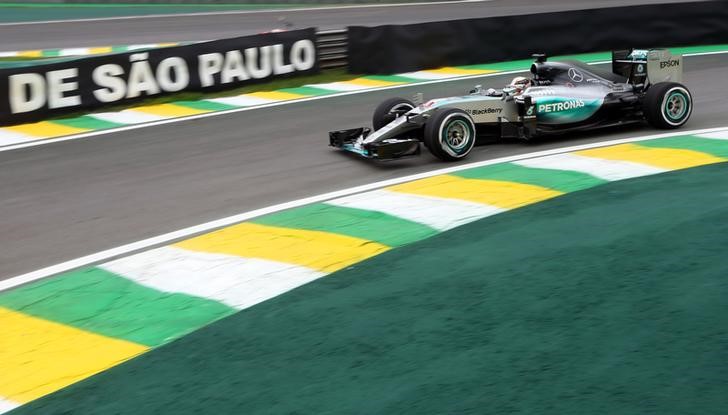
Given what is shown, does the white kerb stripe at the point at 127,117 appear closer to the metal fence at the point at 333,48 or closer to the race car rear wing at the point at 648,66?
the metal fence at the point at 333,48

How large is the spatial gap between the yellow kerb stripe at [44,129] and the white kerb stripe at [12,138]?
0.12m

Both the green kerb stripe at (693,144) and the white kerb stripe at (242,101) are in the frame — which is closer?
the green kerb stripe at (693,144)

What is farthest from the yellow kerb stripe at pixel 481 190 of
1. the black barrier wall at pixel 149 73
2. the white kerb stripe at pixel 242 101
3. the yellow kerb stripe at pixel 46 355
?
the black barrier wall at pixel 149 73

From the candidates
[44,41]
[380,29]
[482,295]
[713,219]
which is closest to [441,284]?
[482,295]

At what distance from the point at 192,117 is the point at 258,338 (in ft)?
26.0

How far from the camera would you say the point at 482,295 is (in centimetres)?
632

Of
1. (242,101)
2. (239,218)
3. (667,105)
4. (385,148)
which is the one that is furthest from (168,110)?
(667,105)

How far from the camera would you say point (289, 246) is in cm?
769

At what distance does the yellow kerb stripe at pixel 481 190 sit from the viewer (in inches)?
343

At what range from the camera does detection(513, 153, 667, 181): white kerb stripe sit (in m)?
9.47

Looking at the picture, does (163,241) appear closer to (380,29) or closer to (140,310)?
(140,310)

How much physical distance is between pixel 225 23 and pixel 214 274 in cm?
1836

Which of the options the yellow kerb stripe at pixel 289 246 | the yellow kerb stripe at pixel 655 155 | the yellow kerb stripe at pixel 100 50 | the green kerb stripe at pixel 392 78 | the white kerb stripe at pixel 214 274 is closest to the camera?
the white kerb stripe at pixel 214 274

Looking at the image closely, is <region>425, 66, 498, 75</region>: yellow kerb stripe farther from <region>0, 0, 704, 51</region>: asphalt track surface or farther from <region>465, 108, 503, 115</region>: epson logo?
<region>0, 0, 704, 51</region>: asphalt track surface
